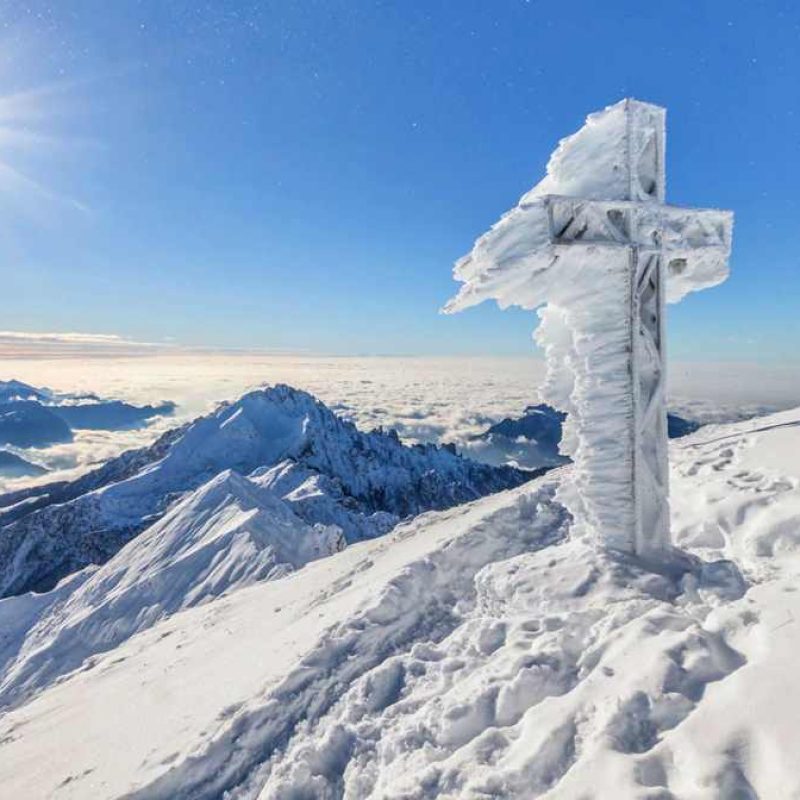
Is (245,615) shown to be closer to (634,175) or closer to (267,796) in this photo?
(267,796)

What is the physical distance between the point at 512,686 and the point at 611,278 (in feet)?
15.5

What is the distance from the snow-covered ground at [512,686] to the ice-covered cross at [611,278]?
3.43 feet

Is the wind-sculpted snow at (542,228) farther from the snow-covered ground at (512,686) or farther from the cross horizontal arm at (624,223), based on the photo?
the snow-covered ground at (512,686)

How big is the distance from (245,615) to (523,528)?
334 inches

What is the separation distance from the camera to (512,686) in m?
5.03

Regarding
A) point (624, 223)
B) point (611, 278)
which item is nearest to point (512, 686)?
point (611, 278)

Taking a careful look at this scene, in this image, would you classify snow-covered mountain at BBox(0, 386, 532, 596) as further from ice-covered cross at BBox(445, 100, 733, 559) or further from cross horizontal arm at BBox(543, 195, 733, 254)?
cross horizontal arm at BBox(543, 195, 733, 254)

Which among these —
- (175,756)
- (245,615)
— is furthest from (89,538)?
(175,756)

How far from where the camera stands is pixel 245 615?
48.9 ft

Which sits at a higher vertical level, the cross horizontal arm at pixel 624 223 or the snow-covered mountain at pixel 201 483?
the cross horizontal arm at pixel 624 223

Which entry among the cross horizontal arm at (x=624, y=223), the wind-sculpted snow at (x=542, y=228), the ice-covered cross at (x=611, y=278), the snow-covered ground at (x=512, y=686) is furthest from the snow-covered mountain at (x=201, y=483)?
the cross horizontal arm at (x=624, y=223)

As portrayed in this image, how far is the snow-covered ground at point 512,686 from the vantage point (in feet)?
12.6

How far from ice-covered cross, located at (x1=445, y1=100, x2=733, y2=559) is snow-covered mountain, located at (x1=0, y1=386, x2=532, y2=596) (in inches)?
3880

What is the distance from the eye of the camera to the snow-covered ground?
3855 mm
